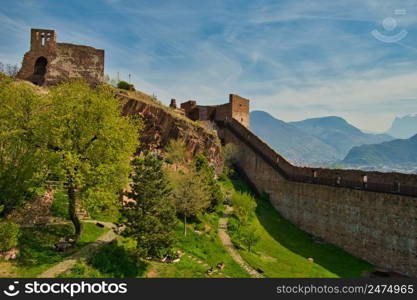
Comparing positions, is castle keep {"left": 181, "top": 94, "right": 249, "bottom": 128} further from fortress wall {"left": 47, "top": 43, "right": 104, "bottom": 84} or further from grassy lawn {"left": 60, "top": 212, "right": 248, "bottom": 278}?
grassy lawn {"left": 60, "top": 212, "right": 248, "bottom": 278}

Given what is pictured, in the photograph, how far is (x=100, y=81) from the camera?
43.1 m

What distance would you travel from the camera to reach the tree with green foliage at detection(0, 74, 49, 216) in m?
21.7

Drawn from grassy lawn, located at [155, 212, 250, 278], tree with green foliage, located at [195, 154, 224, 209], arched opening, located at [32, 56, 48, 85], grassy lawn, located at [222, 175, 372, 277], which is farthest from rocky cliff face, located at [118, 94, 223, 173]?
grassy lawn, located at [222, 175, 372, 277]

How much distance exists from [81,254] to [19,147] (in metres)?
9.36

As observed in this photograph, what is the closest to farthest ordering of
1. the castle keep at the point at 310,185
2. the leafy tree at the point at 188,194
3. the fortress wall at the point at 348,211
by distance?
1. the fortress wall at the point at 348,211
2. the castle keep at the point at 310,185
3. the leafy tree at the point at 188,194

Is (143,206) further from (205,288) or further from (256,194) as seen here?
(256,194)

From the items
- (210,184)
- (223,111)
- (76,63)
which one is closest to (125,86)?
(76,63)

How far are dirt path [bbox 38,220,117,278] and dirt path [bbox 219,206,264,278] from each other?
1144 centimetres

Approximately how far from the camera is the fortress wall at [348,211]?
29.0 m

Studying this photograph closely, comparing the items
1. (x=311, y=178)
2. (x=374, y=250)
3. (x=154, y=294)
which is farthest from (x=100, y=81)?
(x=374, y=250)

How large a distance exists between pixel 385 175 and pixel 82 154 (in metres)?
28.9

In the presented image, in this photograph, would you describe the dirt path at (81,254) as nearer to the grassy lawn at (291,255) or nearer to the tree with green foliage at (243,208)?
the grassy lawn at (291,255)

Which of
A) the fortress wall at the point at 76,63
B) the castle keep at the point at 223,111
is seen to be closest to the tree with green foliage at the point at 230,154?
the castle keep at the point at 223,111

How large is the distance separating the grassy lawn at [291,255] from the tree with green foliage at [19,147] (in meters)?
19.6
